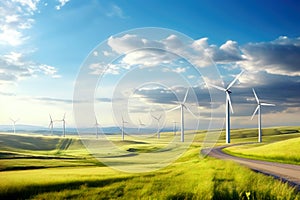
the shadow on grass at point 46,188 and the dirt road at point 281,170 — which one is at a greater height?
the shadow on grass at point 46,188

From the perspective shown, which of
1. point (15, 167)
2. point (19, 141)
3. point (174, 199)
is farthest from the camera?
point (19, 141)

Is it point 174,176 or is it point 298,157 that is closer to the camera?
point 174,176

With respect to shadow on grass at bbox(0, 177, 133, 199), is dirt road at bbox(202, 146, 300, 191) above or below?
below

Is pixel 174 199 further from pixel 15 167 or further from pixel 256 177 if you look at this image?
pixel 15 167

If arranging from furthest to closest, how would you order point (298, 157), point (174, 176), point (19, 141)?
1. point (19, 141)
2. point (298, 157)
3. point (174, 176)

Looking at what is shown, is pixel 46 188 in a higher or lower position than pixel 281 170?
higher

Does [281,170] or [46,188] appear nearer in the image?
[46,188]

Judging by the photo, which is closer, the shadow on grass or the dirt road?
the shadow on grass

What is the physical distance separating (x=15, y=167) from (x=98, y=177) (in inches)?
460

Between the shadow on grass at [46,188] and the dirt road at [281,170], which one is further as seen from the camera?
the dirt road at [281,170]

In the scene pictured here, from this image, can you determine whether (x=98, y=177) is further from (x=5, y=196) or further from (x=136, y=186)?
(x=5, y=196)

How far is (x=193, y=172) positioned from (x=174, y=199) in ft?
27.2

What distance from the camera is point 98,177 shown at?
22688 millimetres

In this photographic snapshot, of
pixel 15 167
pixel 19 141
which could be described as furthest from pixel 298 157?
pixel 19 141
